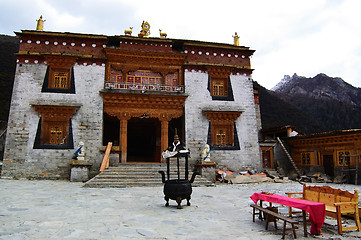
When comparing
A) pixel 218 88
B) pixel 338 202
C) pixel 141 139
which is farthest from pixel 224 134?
pixel 338 202

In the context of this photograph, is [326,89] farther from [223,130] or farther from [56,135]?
[56,135]

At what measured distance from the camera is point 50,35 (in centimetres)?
1559

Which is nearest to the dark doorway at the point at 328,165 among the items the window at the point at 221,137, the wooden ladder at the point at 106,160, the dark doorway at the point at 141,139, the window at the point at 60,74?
the window at the point at 221,137

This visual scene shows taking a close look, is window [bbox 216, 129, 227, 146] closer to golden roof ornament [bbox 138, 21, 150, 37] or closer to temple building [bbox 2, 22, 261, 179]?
temple building [bbox 2, 22, 261, 179]

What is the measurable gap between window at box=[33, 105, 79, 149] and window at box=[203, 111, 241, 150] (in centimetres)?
854

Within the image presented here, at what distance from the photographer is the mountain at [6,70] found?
31350mm

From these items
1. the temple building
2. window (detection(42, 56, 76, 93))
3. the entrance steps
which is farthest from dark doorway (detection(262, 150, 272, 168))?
window (detection(42, 56, 76, 93))

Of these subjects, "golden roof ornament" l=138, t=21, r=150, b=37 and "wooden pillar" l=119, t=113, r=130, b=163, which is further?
"golden roof ornament" l=138, t=21, r=150, b=37

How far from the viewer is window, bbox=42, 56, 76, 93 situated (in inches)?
603

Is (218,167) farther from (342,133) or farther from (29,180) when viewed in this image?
(29,180)

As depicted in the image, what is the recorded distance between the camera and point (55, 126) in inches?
589

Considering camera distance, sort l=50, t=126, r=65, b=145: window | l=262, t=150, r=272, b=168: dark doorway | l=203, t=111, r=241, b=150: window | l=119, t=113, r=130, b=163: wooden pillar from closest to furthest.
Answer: l=50, t=126, r=65, b=145: window
l=119, t=113, r=130, b=163: wooden pillar
l=203, t=111, r=241, b=150: window
l=262, t=150, r=272, b=168: dark doorway

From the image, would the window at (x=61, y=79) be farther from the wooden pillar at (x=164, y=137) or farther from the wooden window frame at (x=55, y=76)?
the wooden pillar at (x=164, y=137)

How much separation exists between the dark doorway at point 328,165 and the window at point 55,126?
52.0 ft
